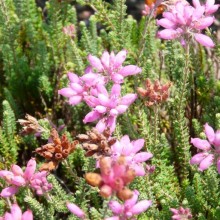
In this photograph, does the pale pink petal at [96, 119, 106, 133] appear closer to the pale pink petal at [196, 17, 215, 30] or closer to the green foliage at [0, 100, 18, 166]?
the pale pink petal at [196, 17, 215, 30]

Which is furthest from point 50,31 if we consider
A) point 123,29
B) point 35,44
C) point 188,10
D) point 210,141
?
point 210,141

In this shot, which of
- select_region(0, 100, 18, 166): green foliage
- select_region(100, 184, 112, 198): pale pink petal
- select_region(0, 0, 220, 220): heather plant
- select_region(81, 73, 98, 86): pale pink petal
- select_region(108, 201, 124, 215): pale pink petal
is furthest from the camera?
select_region(0, 100, 18, 166): green foliage

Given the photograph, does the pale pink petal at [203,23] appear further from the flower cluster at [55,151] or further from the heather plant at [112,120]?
the flower cluster at [55,151]

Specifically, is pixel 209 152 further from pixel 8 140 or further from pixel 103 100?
pixel 8 140

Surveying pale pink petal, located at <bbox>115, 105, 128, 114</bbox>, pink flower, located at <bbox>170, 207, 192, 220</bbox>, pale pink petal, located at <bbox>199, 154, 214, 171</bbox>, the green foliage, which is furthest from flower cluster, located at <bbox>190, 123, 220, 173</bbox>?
the green foliage

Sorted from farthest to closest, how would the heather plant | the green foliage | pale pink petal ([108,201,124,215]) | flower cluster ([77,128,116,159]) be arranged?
1. the green foliage
2. the heather plant
3. flower cluster ([77,128,116,159])
4. pale pink petal ([108,201,124,215])

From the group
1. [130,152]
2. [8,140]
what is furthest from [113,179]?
[8,140]

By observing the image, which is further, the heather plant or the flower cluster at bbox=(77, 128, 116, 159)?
the heather plant

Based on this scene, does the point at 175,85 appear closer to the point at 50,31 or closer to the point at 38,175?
the point at 50,31

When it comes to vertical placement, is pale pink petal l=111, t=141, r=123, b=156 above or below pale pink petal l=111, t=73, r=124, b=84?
below
